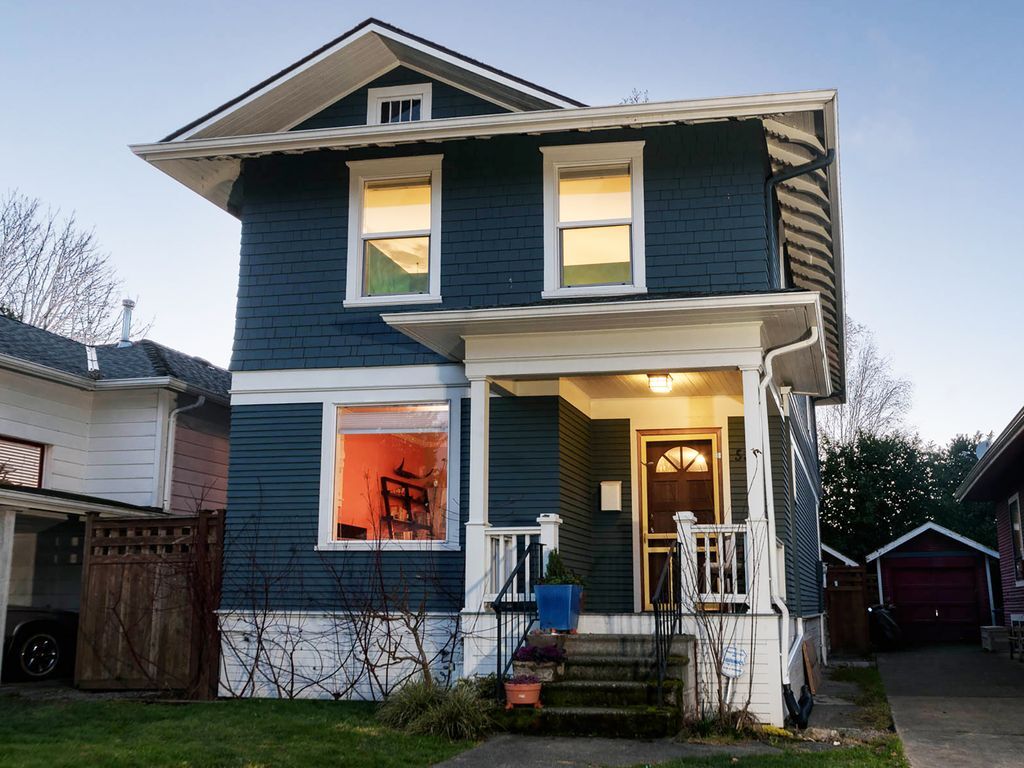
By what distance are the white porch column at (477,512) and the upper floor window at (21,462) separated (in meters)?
5.80

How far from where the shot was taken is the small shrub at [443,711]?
7.60 meters

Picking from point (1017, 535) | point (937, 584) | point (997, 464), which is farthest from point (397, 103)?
point (937, 584)

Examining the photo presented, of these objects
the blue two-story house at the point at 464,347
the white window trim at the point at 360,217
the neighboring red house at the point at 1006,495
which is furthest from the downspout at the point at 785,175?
the neighboring red house at the point at 1006,495

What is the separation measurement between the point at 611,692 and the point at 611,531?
3197 millimetres

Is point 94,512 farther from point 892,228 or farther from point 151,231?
point 892,228

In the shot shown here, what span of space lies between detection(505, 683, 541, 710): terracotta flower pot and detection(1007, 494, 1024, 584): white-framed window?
12.2 meters

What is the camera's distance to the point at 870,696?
1089cm

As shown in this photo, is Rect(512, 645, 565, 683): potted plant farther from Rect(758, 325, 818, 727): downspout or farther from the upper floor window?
the upper floor window

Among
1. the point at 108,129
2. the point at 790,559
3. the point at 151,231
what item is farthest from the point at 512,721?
the point at 151,231

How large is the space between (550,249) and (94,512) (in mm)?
5616

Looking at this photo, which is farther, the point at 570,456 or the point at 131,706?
the point at 570,456

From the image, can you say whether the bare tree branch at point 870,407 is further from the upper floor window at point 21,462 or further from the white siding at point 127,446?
the upper floor window at point 21,462

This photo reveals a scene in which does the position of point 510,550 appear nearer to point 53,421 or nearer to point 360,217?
point 360,217

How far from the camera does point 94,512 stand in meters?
11.0
